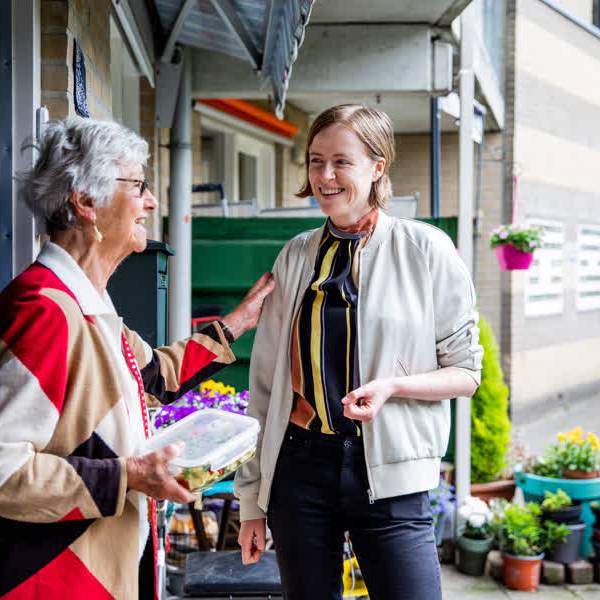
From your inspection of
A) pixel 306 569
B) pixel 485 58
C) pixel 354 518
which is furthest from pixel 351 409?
pixel 485 58

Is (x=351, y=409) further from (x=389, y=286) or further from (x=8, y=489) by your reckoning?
(x=8, y=489)

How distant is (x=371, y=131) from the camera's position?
217 cm

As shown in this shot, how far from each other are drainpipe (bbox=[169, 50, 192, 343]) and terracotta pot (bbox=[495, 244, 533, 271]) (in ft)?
8.07

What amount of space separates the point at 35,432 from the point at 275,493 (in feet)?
2.65

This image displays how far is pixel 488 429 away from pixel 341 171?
170 inches

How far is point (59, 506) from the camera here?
59.5 inches

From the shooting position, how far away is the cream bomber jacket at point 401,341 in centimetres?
207

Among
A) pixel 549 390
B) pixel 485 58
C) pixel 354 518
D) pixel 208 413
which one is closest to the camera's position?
pixel 208 413

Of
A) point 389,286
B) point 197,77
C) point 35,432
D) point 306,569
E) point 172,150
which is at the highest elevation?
point 197,77

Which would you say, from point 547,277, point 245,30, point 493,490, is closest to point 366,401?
point 245,30

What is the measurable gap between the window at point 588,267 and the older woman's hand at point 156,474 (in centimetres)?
1218

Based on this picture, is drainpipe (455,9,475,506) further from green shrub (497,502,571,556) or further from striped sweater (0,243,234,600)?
striped sweater (0,243,234,600)

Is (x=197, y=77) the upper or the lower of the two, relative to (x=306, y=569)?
upper

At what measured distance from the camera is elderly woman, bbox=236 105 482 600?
206 cm
